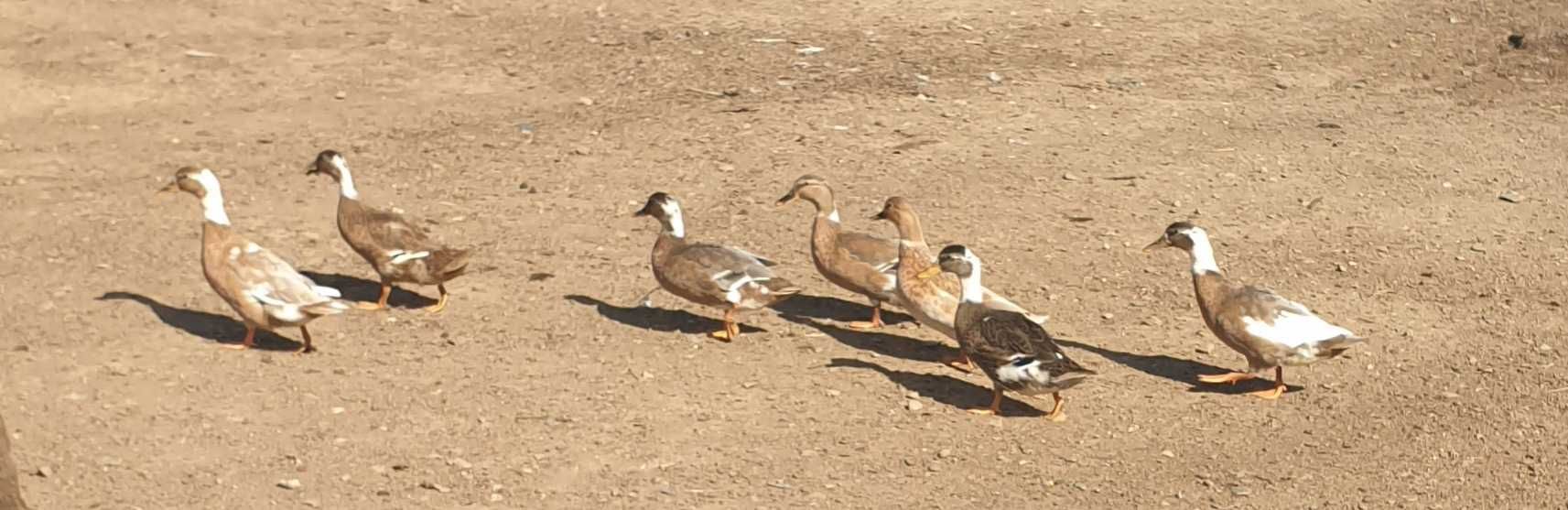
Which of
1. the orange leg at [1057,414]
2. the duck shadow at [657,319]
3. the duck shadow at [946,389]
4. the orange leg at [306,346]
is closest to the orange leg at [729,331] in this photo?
the duck shadow at [657,319]

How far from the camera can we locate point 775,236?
12055mm

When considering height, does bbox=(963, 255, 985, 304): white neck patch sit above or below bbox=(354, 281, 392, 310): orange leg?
above

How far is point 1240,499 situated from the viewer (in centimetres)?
887

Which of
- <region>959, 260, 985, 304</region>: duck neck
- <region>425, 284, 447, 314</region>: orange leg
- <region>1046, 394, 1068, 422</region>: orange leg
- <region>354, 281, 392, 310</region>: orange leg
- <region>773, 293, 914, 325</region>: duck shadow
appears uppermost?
<region>959, 260, 985, 304</region>: duck neck

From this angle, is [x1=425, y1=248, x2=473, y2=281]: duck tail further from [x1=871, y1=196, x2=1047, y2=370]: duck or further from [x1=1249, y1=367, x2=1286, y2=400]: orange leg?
[x1=1249, y1=367, x2=1286, y2=400]: orange leg

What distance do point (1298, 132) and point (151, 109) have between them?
7.33m

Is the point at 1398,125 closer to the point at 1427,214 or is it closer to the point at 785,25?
the point at 1427,214

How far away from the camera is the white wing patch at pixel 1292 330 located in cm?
960

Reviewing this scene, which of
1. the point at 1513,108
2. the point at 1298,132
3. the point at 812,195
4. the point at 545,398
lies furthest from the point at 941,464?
the point at 1513,108

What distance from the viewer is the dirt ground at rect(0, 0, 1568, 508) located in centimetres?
911

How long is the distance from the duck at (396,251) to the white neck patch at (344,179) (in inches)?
5.0

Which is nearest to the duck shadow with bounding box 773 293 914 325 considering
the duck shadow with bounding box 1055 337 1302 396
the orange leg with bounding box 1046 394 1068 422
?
the duck shadow with bounding box 1055 337 1302 396

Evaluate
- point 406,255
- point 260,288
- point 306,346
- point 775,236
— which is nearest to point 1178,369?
point 775,236

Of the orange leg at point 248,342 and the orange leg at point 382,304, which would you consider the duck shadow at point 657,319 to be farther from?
the orange leg at point 248,342
